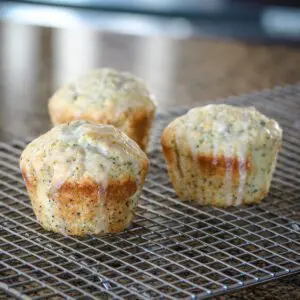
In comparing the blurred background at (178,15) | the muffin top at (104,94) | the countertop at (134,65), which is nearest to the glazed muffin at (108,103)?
the muffin top at (104,94)

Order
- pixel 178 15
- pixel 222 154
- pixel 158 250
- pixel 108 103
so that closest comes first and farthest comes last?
pixel 158 250 < pixel 222 154 < pixel 108 103 < pixel 178 15

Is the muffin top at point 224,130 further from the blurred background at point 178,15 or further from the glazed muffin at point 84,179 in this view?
the blurred background at point 178,15

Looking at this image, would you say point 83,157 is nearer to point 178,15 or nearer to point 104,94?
point 104,94

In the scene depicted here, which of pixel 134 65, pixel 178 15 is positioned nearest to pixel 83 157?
pixel 134 65

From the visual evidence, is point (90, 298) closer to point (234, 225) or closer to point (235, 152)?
point (234, 225)

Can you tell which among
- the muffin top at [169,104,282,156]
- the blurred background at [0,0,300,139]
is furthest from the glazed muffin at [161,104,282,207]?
the blurred background at [0,0,300,139]

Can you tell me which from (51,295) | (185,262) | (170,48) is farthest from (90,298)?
(170,48)
